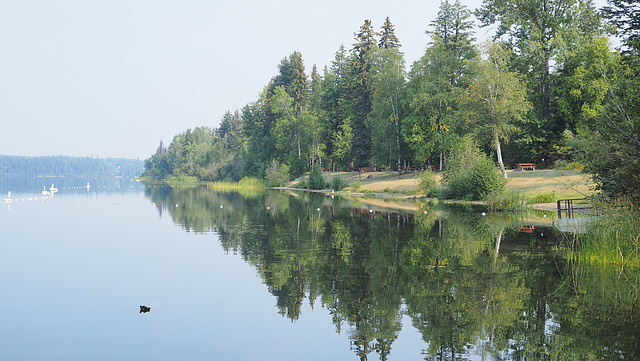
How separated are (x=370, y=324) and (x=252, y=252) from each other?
9.57m

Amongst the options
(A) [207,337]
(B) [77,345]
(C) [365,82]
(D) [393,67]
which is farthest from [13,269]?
(C) [365,82]

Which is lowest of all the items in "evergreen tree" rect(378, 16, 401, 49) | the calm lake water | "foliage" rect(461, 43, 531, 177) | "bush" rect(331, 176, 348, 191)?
the calm lake water

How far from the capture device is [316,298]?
1249 cm

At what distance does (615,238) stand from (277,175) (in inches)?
2688

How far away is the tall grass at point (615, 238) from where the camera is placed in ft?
46.9

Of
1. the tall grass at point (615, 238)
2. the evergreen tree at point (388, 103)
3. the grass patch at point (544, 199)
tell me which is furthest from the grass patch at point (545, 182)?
the tall grass at point (615, 238)

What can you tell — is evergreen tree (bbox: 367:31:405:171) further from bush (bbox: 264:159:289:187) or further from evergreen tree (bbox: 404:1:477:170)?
bush (bbox: 264:159:289:187)

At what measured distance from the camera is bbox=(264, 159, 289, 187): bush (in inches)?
3187

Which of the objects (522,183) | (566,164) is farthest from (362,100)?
(566,164)

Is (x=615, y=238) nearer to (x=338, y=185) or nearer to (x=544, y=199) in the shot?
(x=544, y=199)

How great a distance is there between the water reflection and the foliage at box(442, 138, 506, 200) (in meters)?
14.2

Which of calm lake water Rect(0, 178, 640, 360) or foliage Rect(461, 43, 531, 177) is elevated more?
foliage Rect(461, 43, 531, 177)

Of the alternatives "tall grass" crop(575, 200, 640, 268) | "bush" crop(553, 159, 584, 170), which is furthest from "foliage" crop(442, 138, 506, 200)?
"tall grass" crop(575, 200, 640, 268)

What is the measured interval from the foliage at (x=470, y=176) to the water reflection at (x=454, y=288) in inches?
558
